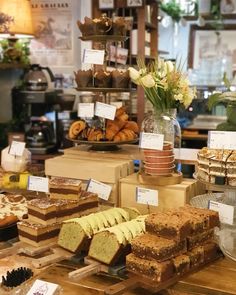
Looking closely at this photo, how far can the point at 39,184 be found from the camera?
2631 mm

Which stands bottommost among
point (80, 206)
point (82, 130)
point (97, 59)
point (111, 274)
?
point (111, 274)

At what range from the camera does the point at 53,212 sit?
227 cm

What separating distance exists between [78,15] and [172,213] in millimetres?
3807

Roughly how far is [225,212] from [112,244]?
1.70 feet

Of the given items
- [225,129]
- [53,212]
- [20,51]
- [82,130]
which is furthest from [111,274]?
[20,51]

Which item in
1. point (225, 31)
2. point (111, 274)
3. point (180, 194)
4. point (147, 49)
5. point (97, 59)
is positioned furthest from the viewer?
point (225, 31)

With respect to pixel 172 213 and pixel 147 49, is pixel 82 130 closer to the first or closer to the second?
pixel 172 213

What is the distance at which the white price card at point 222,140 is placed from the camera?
2.11m

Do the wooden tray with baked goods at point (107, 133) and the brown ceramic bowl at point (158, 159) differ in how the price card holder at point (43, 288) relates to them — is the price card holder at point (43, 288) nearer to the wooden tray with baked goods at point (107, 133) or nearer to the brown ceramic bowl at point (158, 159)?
the brown ceramic bowl at point (158, 159)

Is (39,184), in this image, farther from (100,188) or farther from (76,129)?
(76,129)

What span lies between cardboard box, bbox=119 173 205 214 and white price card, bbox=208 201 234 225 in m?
0.33

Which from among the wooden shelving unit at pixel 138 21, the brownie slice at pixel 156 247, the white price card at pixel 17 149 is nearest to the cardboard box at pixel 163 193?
the brownie slice at pixel 156 247

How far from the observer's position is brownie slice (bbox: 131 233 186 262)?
180cm

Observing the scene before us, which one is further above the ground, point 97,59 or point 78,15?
point 78,15
